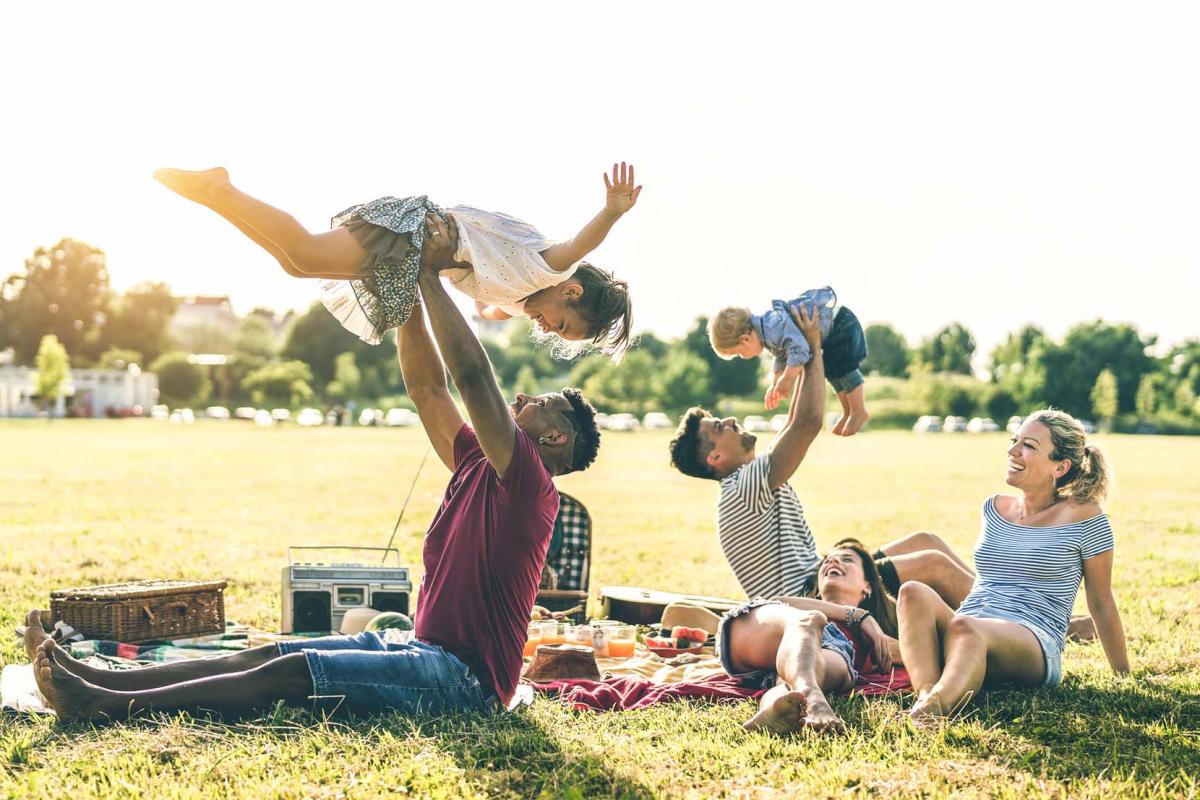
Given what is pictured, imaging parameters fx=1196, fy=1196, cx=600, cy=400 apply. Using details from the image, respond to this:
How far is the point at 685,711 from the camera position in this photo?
4770 millimetres

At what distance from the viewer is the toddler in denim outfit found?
21.0 ft

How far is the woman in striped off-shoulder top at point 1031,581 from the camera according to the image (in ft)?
15.9

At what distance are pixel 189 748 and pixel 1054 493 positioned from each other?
3794mm

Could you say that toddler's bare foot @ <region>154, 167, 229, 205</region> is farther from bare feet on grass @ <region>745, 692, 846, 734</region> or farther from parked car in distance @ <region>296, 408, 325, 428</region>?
parked car in distance @ <region>296, 408, 325, 428</region>

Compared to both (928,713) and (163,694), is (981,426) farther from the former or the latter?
(163,694)

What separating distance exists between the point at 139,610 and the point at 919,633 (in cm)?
401

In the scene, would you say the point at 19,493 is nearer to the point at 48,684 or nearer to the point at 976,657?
the point at 48,684

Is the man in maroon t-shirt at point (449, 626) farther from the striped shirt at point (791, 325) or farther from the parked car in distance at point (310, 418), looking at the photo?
the parked car in distance at point (310, 418)

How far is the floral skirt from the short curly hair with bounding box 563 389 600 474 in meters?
0.74

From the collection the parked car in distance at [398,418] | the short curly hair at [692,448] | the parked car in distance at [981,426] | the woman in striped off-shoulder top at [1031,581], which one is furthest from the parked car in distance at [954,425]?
the woman in striped off-shoulder top at [1031,581]

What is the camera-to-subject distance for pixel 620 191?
4277 millimetres

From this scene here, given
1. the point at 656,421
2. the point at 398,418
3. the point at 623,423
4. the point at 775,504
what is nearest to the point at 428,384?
the point at 775,504

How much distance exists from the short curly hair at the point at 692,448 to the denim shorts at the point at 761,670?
3.37 feet

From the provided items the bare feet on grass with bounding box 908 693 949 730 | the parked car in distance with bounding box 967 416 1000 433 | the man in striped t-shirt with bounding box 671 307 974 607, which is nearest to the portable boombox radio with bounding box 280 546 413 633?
the man in striped t-shirt with bounding box 671 307 974 607
